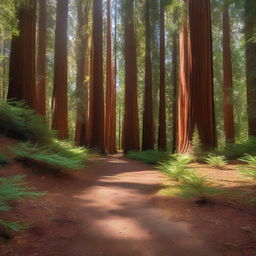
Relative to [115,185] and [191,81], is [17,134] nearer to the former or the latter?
[115,185]

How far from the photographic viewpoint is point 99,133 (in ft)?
47.9

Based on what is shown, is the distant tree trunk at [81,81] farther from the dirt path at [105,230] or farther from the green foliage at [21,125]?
the dirt path at [105,230]

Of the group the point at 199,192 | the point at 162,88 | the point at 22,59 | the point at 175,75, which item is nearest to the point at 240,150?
the point at 199,192

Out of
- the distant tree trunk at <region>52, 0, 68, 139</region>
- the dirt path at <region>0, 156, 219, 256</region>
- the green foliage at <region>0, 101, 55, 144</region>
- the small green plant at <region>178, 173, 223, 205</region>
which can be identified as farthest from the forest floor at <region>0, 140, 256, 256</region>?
the distant tree trunk at <region>52, 0, 68, 139</region>

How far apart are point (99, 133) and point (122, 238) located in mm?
11962

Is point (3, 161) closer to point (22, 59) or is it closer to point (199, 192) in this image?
point (199, 192)

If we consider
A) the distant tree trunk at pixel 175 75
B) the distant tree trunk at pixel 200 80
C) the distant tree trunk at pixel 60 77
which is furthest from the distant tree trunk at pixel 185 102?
the distant tree trunk at pixel 175 75

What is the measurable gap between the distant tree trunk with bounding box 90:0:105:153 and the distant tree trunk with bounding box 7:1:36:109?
212 inches

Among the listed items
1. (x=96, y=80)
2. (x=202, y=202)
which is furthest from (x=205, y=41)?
(x=202, y=202)

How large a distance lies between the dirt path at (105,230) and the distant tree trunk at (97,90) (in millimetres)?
10050

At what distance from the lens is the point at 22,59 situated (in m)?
9.30

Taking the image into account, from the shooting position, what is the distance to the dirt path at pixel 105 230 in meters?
2.48

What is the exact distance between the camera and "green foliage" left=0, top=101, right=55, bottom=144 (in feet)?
24.1

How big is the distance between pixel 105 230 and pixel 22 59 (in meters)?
7.98
